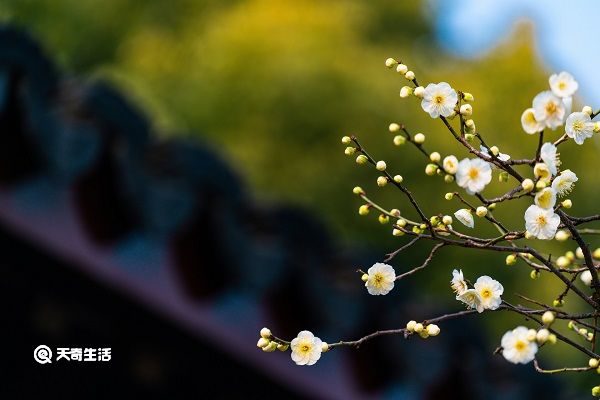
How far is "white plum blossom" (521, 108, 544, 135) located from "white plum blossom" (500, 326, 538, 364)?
186 mm

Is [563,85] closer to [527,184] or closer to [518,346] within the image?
[527,184]

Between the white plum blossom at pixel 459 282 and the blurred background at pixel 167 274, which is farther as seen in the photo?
the blurred background at pixel 167 274

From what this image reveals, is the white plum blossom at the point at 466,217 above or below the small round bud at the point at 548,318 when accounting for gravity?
above

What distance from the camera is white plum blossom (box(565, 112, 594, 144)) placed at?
92 centimetres

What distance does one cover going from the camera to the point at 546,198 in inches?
33.5

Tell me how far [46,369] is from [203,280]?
496mm

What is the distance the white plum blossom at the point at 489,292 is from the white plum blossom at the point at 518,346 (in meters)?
0.07

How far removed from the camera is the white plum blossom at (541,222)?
86cm

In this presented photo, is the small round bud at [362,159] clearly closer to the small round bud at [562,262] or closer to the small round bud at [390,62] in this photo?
the small round bud at [390,62]

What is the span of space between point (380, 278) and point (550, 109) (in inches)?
8.9
